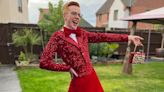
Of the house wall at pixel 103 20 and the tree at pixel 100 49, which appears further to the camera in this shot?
the house wall at pixel 103 20

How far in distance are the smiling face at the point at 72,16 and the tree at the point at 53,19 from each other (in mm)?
9559

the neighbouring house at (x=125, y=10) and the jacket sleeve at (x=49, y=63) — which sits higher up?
the neighbouring house at (x=125, y=10)

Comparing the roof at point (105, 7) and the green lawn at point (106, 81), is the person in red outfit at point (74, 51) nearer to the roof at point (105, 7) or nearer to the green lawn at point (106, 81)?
the green lawn at point (106, 81)

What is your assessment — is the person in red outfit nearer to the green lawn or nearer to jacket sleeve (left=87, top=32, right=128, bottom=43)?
jacket sleeve (left=87, top=32, right=128, bottom=43)

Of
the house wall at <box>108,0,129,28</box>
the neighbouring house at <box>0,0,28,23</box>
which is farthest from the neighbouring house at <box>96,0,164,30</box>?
the neighbouring house at <box>0,0,28,23</box>

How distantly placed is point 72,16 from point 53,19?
9.85 meters

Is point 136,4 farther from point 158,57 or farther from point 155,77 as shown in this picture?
point 155,77

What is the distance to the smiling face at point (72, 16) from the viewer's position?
291cm

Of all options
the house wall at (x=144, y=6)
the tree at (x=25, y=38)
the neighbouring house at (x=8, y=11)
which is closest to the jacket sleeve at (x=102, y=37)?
the tree at (x=25, y=38)

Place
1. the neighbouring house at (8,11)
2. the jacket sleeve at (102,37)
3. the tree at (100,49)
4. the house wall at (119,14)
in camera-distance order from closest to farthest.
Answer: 1. the jacket sleeve at (102,37)
2. the tree at (100,49)
3. the neighbouring house at (8,11)
4. the house wall at (119,14)

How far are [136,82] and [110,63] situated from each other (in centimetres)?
475

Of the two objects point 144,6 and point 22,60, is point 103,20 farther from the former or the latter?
point 22,60

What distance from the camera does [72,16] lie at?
2.91 meters

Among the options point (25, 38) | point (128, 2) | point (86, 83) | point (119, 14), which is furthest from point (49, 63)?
point (119, 14)
